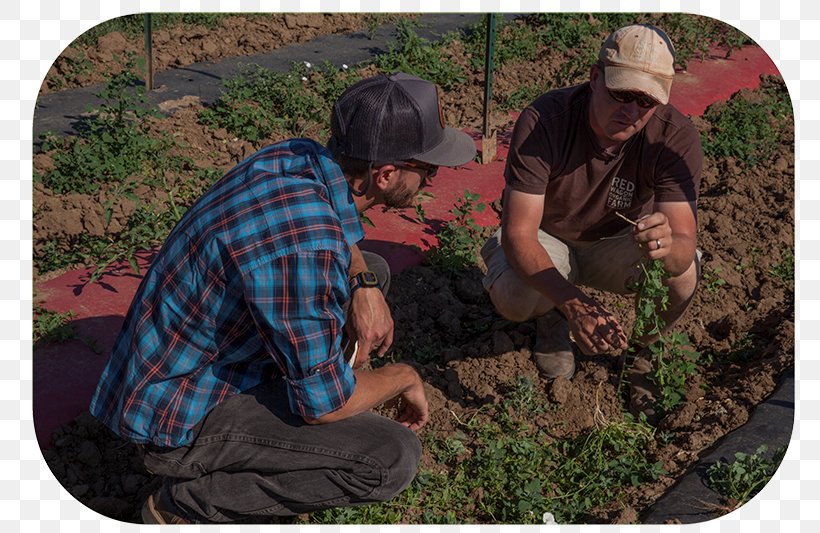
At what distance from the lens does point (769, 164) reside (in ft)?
20.5

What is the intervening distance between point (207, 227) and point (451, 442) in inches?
61.1

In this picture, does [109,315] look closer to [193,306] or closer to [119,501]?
[119,501]

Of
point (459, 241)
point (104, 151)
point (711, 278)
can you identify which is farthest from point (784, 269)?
point (104, 151)

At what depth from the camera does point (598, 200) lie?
4082mm

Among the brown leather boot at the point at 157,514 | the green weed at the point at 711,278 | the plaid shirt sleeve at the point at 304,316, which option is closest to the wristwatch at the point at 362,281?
the plaid shirt sleeve at the point at 304,316

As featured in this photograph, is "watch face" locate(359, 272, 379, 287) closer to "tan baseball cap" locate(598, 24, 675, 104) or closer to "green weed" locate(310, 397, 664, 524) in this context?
"green weed" locate(310, 397, 664, 524)

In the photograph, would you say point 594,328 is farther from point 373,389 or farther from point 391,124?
point 391,124

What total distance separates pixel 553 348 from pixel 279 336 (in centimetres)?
189

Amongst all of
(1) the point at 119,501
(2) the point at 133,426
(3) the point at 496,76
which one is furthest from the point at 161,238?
(3) the point at 496,76

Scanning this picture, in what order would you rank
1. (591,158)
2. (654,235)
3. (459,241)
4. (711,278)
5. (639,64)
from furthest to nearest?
(459,241), (711,278), (591,158), (639,64), (654,235)

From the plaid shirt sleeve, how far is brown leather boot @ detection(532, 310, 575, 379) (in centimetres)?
168

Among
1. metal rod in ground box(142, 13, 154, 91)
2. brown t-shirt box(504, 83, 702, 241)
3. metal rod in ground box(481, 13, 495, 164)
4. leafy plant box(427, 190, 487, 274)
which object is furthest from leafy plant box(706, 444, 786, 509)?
metal rod in ground box(142, 13, 154, 91)

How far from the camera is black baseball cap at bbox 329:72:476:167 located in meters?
2.88

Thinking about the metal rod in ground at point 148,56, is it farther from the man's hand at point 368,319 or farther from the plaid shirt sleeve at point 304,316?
the plaid shirt sleeve at point 304,316
